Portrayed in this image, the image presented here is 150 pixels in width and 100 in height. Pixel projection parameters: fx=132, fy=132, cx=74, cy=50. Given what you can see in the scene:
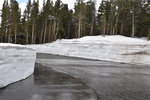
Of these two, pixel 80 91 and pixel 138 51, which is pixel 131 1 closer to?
pixel 138 51

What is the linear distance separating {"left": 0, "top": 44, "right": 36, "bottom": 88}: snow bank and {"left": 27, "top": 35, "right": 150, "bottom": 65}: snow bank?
13.0 m

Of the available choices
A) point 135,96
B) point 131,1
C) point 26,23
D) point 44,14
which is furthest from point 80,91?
point 44,14

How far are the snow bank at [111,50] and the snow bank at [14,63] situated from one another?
13.0 meters

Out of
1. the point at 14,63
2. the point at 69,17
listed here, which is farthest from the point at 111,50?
the point at 69,17

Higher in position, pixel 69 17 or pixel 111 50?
pixel 69 17

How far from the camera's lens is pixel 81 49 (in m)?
22.8

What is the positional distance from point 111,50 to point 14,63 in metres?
15.4

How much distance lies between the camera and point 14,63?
5.84 metres

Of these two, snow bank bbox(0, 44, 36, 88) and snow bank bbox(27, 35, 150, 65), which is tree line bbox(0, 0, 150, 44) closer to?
snow bank bbox(27, 35, 150, 65)

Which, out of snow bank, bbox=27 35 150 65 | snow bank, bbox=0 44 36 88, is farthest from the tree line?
snow bank, bbox=0 44 36 88

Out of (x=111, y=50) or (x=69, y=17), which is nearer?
(x=111, y=50)

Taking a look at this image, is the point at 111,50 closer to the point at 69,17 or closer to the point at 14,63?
the point at 14,63

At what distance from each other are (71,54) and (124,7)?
1618cm

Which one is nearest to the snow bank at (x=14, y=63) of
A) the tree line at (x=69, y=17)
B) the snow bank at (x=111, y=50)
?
the snow bank at (x=111, y=50)
